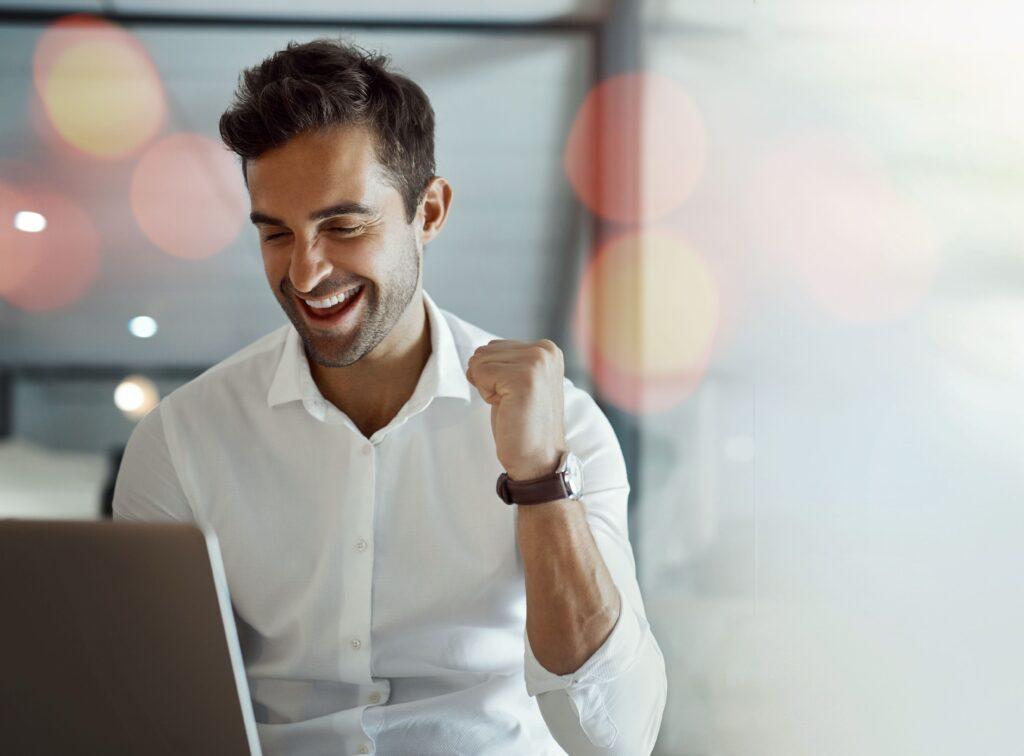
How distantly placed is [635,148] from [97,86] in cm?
155

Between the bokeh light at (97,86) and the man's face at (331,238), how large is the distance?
1.61 m

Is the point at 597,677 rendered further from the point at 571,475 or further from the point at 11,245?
the point at 11,245

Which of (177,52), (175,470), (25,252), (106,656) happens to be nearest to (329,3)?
(177,52)

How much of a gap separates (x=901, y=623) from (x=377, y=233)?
33.6 inches

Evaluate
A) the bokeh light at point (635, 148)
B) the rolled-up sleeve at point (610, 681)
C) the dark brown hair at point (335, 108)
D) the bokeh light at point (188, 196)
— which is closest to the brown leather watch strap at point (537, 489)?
the rolled-up sleeve at point (610, 681)

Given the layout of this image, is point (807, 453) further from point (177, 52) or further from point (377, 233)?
point (177, 52)

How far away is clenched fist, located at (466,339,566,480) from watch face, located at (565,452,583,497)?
0.05ft

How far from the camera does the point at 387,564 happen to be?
129cm

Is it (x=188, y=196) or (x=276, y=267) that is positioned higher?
(x=188, y=196)

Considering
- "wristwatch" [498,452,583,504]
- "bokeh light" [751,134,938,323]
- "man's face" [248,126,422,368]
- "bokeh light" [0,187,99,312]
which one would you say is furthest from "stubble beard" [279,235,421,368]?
"bokeh light" [0,187,99,312]

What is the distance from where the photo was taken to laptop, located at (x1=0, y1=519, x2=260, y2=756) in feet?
2.23

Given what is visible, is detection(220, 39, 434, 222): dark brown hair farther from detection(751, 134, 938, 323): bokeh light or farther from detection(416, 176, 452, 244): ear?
detection(751, 134, 938, 323): bokeh light

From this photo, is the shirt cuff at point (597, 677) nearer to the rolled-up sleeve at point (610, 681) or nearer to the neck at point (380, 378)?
the rolled-up sleeve at point (610, 681)

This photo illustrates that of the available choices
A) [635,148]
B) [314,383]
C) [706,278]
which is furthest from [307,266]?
[635,148]
